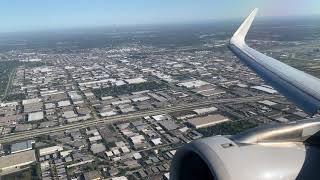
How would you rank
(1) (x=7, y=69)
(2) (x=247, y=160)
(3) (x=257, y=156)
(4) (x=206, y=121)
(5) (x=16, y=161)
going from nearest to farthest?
1. (2) (x=247, y=160)
2. (3) (x=257, y=156)
3. (5) (x=16, y=161)
4. (4) (x=206, y=121)
5. (1) (x=7, y=69)

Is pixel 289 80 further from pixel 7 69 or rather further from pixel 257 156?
pixel 7 69

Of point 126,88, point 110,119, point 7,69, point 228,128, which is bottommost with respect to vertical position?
point 7,69

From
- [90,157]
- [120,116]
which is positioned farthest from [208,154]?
[120,116]

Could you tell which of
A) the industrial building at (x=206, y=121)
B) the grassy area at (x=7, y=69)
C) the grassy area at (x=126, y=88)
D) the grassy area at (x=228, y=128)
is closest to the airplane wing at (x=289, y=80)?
the grassy area at (x=228, y=128)

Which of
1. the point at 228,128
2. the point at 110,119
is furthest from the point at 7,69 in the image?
the point at 228,128

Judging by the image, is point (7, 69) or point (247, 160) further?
point (7, 69)

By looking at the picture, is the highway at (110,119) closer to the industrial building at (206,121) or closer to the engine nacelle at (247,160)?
the industrial building at (206,121)

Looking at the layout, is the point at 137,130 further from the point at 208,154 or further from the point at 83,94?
the point at 208,154
